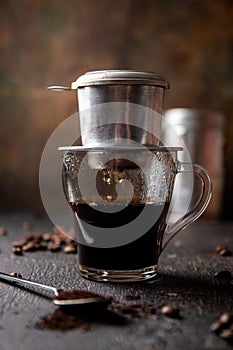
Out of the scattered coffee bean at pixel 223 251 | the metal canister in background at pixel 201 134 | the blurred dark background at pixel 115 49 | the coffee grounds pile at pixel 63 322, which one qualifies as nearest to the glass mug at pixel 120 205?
the coffee grounds pile at pixel 63 322

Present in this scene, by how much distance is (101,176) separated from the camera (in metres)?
1.02

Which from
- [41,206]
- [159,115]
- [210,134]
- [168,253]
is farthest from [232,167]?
[159,115]

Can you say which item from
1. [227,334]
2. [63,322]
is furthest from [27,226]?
[227,334]

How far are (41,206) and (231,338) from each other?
169 cm

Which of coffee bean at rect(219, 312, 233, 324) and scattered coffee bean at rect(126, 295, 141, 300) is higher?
coffee bean at rect(219, 312, 233, 324)

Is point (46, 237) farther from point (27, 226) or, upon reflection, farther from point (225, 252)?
point (225, 252)

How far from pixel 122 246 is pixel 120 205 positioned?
0.07 m

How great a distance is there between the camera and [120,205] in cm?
100

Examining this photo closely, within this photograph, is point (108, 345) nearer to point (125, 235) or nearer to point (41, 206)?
point (125, 235)

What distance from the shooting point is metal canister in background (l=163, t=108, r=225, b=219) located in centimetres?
195

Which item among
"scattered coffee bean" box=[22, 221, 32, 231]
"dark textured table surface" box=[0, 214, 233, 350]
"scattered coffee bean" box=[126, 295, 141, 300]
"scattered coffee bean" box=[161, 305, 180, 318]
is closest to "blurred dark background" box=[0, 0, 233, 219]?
"scattered coffee bean" box=[22, 221, 32, 231]

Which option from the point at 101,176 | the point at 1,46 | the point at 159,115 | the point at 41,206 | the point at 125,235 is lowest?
the point at 41,206

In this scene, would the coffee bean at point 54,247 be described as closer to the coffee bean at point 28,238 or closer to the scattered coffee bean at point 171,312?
the coffee bean at point 28,238

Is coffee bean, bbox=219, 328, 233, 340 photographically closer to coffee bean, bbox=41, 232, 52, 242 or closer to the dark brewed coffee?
the dark brewed coffee
